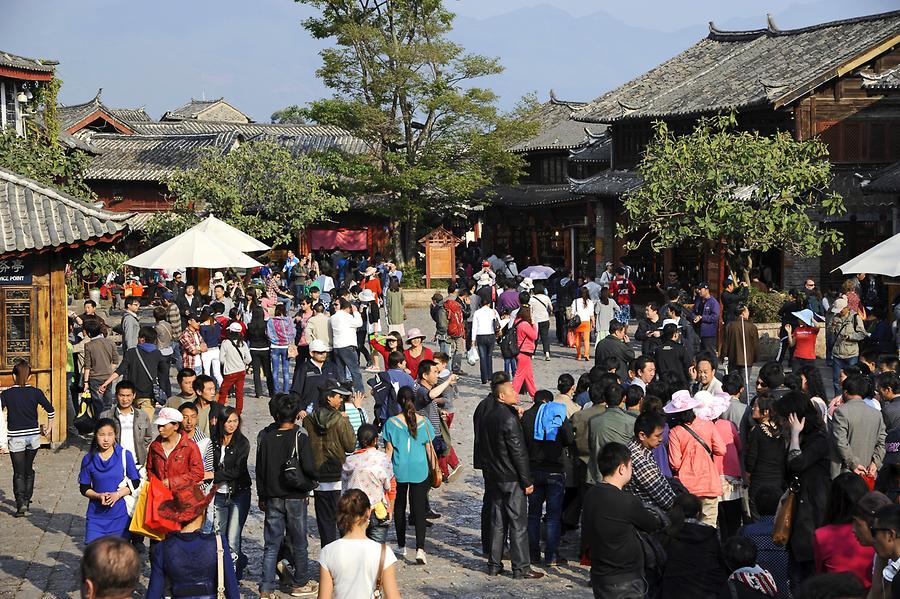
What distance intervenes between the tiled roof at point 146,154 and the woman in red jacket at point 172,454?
118 ft

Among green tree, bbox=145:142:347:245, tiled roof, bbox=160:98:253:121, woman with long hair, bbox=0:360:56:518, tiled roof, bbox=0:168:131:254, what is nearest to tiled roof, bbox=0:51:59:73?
green tree, bbox=145:142:347:245

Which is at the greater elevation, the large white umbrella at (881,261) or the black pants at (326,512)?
the large white umbrella at (881,261)

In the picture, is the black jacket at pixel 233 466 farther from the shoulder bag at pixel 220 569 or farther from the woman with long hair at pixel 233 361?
the woman with long hair at pixel 233 361

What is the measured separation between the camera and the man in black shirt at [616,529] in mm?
6734

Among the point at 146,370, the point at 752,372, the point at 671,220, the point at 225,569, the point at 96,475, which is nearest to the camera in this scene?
the point at 225,569

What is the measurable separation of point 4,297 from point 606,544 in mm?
10096

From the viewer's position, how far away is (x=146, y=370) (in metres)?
13.8

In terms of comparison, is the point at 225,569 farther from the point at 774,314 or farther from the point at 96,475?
the point at 774,314

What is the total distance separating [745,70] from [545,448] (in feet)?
80.2

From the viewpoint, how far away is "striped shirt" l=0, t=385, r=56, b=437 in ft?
37.1

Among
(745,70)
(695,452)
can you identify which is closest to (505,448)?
(695,452)

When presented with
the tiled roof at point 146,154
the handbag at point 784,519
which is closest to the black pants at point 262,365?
the handbag at point 784,519

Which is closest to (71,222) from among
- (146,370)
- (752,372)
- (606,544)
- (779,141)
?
(146,370)

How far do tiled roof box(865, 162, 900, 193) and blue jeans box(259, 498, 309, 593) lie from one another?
17.5 m
